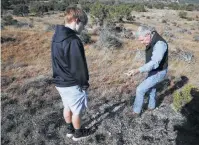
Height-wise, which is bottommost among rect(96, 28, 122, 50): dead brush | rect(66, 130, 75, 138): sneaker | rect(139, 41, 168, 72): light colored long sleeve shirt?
rect(66, 130, 75, 138): sneaker

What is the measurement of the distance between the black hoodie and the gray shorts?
75 mm

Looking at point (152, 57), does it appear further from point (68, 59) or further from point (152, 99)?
point (68, 59)

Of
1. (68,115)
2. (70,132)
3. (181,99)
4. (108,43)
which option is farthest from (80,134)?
(108,43)

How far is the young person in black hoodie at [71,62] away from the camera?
3.53 metres

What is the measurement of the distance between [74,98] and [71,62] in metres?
0.56

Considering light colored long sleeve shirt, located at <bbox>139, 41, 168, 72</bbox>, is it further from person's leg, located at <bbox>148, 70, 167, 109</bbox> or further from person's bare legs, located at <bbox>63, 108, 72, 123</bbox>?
person's bare legs, located at <bbox>63, 108, 72, 123</bbox>

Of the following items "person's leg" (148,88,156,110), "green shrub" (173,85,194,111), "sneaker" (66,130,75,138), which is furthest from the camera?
"green shrub" (173,85,194,111)

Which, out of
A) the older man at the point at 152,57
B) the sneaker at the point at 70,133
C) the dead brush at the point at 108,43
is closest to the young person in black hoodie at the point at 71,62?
the sneaker at the point at 70,133

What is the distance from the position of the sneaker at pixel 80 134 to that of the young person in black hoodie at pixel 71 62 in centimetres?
35

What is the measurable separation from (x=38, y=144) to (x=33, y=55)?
471cm

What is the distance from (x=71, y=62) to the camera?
361cm

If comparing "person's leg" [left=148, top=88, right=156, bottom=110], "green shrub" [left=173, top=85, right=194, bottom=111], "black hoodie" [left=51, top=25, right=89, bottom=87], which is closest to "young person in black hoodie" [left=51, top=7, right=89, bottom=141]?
"black hoodie" [left=51, top=25, right=89, bottom=87]

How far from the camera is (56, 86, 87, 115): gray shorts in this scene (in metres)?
3.89

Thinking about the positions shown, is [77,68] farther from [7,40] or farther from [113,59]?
[7,40]
